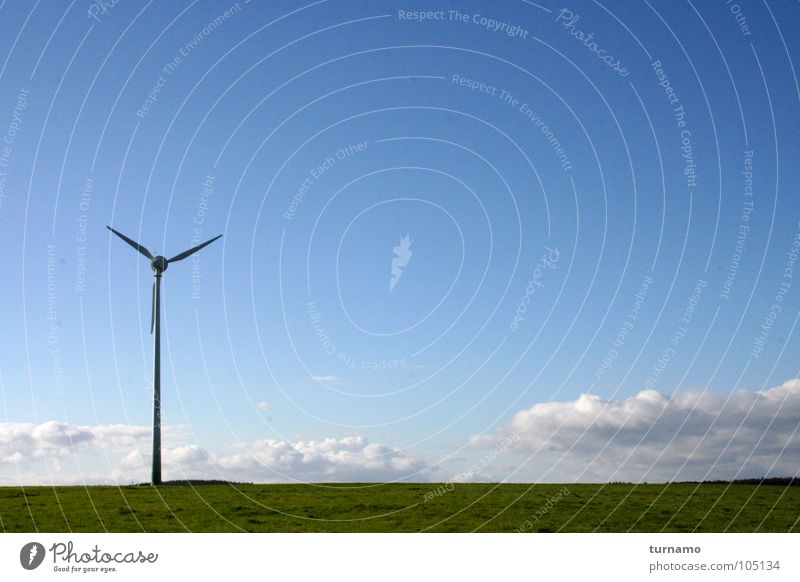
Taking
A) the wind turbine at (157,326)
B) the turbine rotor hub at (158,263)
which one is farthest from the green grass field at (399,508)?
the turbine rotor hub at (158,263)

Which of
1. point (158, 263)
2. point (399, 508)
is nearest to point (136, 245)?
point (158, 263)

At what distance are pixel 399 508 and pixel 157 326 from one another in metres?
24.3

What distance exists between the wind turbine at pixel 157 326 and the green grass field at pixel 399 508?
4038 mm

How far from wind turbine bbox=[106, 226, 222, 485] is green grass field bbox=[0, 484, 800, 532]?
13.2 feet

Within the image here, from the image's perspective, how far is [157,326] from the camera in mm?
63250

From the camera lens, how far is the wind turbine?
201 feet

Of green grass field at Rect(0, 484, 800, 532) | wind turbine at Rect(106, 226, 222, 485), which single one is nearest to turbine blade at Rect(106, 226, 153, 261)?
wind turbine at Rect(106, 226, 222, 485)

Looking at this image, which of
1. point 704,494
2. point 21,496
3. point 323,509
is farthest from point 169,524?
point 704,494

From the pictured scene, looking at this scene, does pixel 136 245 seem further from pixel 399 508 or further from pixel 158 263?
pixel 399 508

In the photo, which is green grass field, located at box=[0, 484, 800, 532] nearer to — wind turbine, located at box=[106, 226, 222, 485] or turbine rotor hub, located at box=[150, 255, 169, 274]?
wind turbine, located at box=[106, 226, 222, 485]

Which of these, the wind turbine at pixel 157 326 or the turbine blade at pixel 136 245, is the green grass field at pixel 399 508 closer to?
the wind turbine at pixel 157 326
